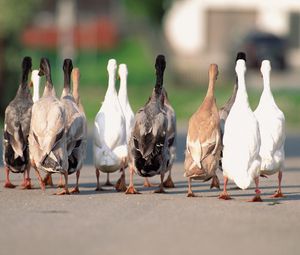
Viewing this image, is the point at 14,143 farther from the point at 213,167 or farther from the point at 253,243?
the point at 253,243

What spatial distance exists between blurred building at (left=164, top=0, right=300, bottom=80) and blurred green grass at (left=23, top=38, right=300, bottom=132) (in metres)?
2.41

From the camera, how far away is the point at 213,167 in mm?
16688

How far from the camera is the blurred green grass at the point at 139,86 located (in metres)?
36.8

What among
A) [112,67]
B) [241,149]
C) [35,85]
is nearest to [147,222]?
[241,149]

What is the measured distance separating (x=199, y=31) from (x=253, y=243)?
6220 centimetres

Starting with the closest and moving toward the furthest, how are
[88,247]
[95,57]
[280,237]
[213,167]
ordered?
[88,247]
[280,237]
[213,167]
[95,57]

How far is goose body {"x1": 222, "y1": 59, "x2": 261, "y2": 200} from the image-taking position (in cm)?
1620

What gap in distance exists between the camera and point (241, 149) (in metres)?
16.2

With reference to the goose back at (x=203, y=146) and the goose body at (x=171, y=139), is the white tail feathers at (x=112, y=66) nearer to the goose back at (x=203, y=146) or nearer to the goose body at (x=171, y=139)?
the goose body at (x=171, y=139)

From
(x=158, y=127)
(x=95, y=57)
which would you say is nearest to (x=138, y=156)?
(x=158, y=127)

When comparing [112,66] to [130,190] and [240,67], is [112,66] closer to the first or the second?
[240,67]

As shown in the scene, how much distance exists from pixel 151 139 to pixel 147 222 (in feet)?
9.52

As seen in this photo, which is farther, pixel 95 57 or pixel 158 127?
pixel 95 57

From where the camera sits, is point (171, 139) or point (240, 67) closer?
point (240, 67)
